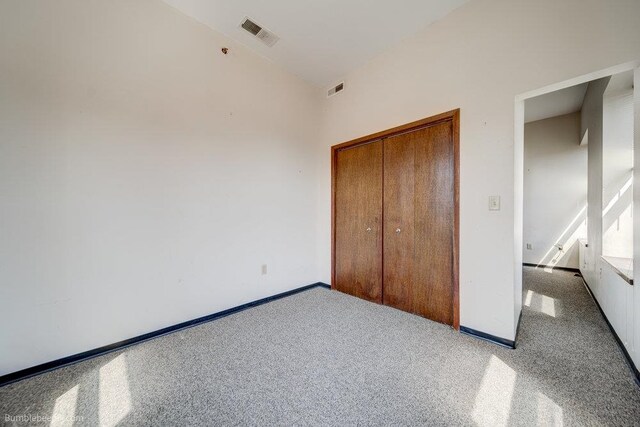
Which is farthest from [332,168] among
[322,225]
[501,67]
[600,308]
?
[600,308]

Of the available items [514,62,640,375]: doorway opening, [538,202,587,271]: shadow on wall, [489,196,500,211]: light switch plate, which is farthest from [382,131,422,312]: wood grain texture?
[538,202,587,271]: shadow on wall

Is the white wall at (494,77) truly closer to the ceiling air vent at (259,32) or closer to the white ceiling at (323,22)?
the white ceiling at (323,22)

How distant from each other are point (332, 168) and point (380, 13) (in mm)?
1755

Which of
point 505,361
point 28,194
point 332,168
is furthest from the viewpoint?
point 332,168

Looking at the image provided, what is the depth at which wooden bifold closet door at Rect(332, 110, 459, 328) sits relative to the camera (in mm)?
2244

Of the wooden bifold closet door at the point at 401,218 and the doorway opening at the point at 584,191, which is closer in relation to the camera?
the doorway opening at the point at 584,191

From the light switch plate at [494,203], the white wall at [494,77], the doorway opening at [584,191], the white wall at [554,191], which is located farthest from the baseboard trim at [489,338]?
the white wall at [554,191]

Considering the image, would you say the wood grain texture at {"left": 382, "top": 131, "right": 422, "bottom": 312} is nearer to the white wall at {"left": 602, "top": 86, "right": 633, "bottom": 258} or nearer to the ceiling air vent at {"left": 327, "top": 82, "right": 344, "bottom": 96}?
Answer: the ceiling air vent at {"left": 327, "top": 82, "right": 344, "bottom": 96}

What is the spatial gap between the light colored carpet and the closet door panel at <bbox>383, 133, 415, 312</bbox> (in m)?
0.41

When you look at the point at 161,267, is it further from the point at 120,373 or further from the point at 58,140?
the point at 58,140

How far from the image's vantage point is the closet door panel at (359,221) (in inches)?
112

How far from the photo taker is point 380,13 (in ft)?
7.29

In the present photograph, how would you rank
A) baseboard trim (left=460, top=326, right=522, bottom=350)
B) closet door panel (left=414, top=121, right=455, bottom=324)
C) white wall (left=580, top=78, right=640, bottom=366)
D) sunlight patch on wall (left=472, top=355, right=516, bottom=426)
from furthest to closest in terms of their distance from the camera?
1. closet door panel (left=414, top=121, right=455, bottom=324)
2. baseboard trim (left=460, top=326, right=522, bottom=350)
3. white wall (left=580, top=78, right=640, bottom=366)
4. sunlight patch on wall (left=472, top=355, right=516, bottom=426)

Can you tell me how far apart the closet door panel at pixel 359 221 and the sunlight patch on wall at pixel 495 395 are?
130cm
